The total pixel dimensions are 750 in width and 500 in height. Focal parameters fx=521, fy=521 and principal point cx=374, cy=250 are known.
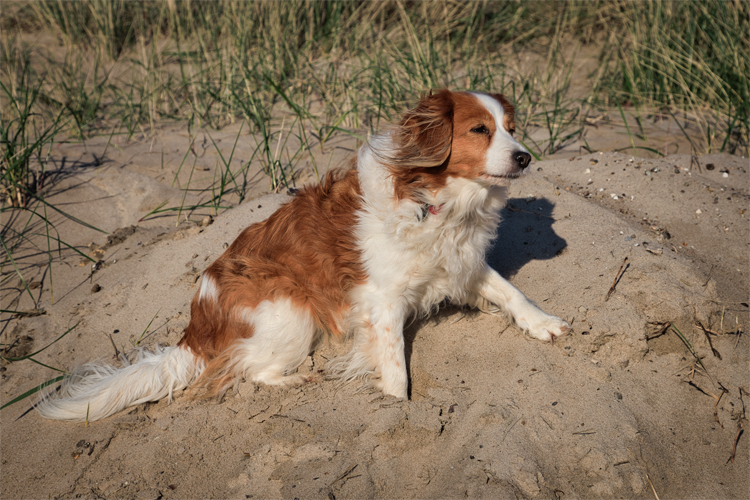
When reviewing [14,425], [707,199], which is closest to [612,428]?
[707,199]

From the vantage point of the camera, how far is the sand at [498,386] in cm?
231

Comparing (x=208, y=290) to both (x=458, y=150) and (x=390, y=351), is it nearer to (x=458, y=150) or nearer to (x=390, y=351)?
(x=390, y=351)

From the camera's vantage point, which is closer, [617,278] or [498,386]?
[498,386]

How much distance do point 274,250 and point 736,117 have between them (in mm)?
4220

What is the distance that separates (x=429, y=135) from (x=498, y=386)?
1320mm

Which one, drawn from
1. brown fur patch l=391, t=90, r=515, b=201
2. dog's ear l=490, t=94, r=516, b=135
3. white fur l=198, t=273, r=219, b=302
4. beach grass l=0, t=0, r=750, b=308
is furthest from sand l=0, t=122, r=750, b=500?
dog's ear l=490, t=94, r=516, b=135

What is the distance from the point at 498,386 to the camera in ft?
8.78

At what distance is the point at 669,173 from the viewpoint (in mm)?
3930

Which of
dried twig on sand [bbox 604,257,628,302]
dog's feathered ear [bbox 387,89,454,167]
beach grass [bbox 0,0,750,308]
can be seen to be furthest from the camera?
beach grass [bbox 0,0,750,308]

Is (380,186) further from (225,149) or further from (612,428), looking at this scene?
(225,149)

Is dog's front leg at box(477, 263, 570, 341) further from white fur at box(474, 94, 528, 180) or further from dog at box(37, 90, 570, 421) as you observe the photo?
white fur at box(474, 94, 528, 180)

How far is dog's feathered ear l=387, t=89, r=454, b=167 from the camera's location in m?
2.54

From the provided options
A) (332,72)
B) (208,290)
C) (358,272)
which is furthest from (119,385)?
(332,72)

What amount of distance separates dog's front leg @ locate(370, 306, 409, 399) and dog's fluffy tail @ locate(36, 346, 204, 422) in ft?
3.30
